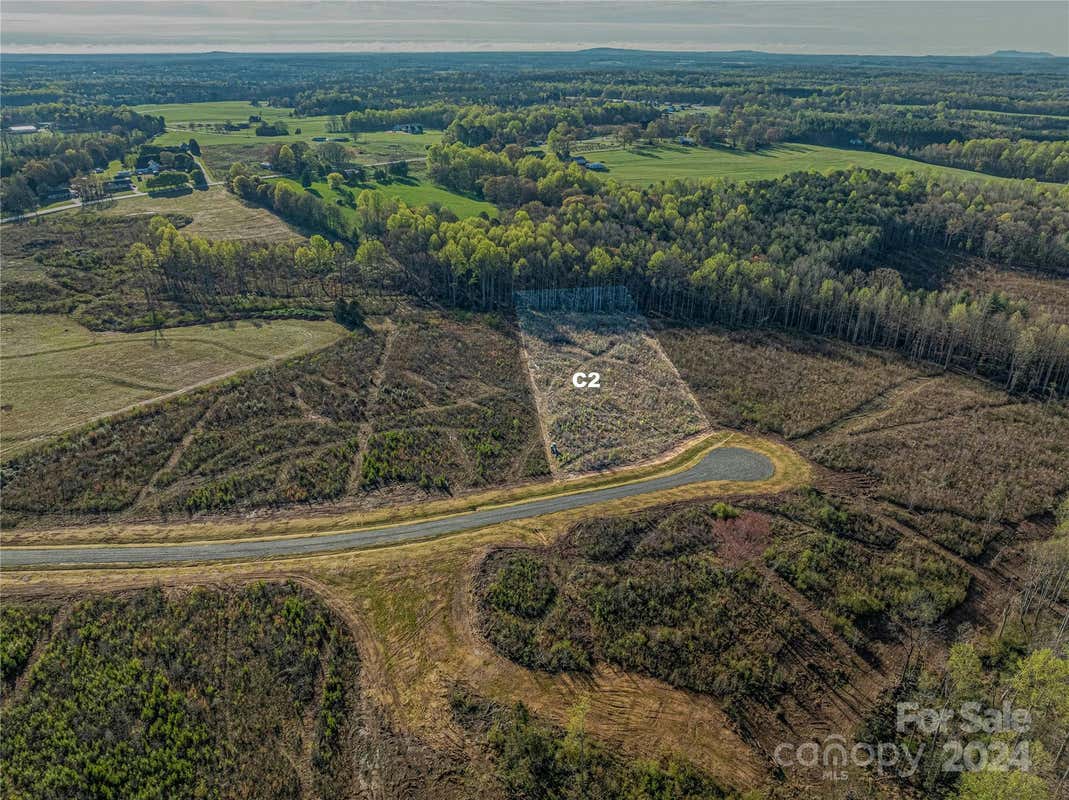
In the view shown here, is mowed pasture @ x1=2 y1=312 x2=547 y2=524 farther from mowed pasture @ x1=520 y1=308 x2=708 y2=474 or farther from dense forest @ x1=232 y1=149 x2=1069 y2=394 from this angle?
dense forest @ x1=232 y1=149 x2=1069 y2=394

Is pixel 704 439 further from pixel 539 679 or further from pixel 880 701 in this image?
pixel 539 679

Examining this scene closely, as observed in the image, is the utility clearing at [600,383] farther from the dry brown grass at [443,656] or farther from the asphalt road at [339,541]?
the dry brown grass at [443,656]

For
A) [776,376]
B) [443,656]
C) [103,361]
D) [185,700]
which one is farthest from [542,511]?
[103,361]

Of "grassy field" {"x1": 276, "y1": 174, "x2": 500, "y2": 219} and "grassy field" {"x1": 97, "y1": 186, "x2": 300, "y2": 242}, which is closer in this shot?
"grassy field" {"x1": 97, "y1": 186, "x2": 300, "y2": 242}

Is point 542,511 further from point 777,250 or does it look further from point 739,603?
point 777,250

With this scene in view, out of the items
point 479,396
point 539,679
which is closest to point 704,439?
point 479,396

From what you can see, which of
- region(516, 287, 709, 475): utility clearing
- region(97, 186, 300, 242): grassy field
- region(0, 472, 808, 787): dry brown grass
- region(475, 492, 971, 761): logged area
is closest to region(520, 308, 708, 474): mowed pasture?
region(516, 287, 709, 475): utility clearing
